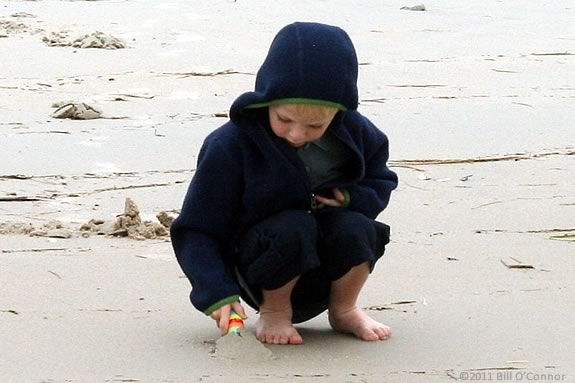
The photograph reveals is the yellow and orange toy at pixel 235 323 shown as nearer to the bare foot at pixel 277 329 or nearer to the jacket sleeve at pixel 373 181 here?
the bare foot at pixel 277 329

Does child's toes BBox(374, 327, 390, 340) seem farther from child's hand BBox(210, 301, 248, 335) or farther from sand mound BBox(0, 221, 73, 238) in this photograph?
sand mound BBox(0, 221, 73, 238)

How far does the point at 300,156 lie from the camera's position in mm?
3195

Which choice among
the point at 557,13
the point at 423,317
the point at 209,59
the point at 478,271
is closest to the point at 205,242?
the point at 423,317

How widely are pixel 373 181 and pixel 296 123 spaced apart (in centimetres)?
36

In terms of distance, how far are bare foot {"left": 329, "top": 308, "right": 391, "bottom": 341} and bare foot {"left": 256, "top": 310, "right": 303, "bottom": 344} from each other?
0.43ft

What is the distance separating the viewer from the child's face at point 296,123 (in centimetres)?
303

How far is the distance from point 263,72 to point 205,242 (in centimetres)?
44

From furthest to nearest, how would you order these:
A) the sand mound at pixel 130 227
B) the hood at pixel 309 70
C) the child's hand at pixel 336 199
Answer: the sand mound at pixel 130 227 < the child's hand at pixel 336 199 < the hood at pixel 309 70

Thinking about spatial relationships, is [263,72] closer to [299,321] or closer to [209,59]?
[299,321]

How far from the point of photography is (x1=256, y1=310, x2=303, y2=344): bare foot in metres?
3.26

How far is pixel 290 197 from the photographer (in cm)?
318

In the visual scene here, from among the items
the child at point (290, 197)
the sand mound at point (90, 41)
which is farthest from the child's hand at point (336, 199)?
the sand mound at point (90, 41)

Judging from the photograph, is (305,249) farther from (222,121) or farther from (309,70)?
(222,121)

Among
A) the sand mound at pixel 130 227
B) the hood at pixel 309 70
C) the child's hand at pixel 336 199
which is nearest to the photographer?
the hood at pixel 309 70
